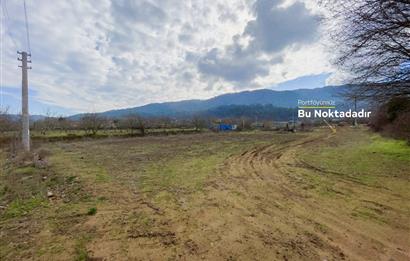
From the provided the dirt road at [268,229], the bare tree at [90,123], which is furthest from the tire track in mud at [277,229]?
the bare tree at [90,123]

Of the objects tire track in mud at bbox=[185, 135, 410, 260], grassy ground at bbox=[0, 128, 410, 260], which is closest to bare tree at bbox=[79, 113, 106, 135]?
grassy ground at bbox=[0, 128, 410, 260]

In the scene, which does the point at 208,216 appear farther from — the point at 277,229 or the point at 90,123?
the point at 90,123

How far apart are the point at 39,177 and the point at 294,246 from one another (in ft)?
29.6

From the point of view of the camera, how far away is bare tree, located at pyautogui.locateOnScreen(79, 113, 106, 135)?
41.4 meters

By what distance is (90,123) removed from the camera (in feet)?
136

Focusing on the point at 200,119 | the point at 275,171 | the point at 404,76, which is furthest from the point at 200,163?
the point at 200,119

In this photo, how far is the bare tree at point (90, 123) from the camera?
136 feet

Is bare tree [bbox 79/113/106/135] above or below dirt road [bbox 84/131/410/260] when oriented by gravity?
above

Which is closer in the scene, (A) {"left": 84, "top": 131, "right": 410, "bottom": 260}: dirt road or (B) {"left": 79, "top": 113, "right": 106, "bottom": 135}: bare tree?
(A) {"left": 84, "top": 131, "right": 410, "bottom": 260}: dirt road

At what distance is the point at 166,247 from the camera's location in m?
3.85

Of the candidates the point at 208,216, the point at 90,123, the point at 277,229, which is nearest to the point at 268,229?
the point at 277,229

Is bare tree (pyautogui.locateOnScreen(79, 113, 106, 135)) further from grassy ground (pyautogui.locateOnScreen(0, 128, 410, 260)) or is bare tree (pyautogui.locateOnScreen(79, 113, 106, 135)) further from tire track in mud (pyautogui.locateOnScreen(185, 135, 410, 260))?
tire track in mud (pyautogui.locateOnScreen(185, 135, 410, 260))

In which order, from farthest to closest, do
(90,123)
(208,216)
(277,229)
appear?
(90,123) < (208,216) < (277,229)

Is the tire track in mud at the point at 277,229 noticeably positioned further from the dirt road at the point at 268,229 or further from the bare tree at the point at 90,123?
the bare tree at the point at 90,123
